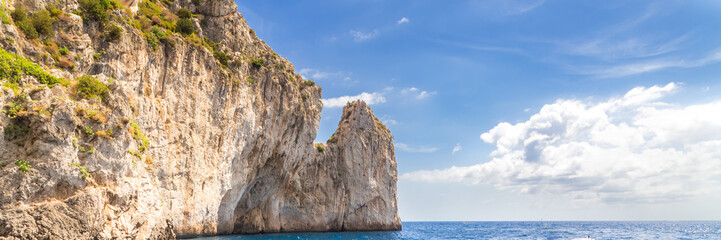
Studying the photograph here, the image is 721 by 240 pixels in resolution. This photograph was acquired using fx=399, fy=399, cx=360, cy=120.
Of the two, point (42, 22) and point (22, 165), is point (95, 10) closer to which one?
point (42, 22)

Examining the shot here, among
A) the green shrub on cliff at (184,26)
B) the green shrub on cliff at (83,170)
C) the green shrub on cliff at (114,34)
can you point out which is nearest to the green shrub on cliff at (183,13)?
the green shrub on cliff at (184,26)

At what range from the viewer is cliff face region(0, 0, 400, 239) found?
15.6 metres

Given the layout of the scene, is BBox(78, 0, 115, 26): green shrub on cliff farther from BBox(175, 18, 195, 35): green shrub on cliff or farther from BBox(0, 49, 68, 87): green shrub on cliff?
BBox(175, 18, 195, 35): green shrub on cliff

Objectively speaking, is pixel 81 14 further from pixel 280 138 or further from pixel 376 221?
pixel 376 221

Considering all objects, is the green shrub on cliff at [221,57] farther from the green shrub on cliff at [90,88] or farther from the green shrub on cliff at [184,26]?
the green shrub on cliff at [90,88]

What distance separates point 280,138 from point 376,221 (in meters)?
26.5

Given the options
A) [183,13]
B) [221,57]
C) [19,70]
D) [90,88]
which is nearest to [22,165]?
[19,70]

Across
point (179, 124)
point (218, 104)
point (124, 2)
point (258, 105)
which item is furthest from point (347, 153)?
point (124, 2)

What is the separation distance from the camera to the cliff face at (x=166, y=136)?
15617 mm

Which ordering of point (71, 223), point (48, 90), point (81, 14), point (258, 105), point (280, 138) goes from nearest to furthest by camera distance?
1. point (71, 223)
2. point (48, 90)
3. point (81, 14)
4. point (258, 105)
5. point (280, 138)

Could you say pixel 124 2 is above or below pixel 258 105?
above

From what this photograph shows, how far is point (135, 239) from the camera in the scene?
64.6 feet

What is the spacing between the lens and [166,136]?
2917 cm

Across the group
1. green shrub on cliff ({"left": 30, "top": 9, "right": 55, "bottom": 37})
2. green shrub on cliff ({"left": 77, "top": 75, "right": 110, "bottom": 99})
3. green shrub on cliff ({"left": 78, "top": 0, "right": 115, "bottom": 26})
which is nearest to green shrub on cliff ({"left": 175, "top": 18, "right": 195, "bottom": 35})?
green shrub on cliff ({"left": 78, "top": 0, "right": 115, "bottom": 26})
